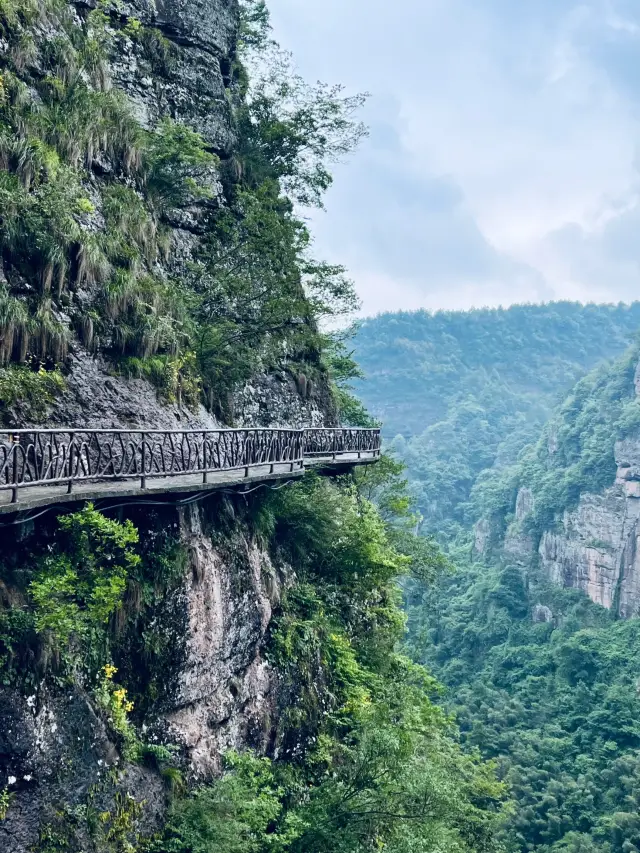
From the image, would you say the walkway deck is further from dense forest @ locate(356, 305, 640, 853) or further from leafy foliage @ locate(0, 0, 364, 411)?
dense forest @ locate(356, 305, 640, 853)

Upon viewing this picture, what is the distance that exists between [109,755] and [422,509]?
15750cm

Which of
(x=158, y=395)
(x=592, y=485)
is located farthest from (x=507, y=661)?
(x=158, y=395)

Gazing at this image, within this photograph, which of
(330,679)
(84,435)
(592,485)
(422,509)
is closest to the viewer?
(84,435)

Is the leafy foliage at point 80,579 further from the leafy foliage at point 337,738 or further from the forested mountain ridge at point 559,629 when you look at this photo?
the forested mountain ridge at point 559,629

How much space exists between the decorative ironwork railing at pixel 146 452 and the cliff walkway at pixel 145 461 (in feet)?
0.04

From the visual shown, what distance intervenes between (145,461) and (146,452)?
1760 millimetres

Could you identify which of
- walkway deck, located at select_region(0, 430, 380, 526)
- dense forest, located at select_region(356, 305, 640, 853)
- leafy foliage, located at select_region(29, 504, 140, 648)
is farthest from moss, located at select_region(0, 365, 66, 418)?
dense forest, located at select_region(356, 305, 640, 853)

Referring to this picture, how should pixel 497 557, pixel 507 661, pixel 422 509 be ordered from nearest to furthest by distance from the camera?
pixel 507 661
pixel 497 557
pixel 422 509

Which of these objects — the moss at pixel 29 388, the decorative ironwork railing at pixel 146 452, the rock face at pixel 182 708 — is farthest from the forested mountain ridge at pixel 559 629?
the moss at pixel 29 388

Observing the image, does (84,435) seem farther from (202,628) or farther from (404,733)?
(404,733)

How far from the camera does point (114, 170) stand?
57.3 feet

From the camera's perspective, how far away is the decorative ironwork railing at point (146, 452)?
960 cm

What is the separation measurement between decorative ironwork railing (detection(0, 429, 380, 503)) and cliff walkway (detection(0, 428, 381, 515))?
12 millimetres

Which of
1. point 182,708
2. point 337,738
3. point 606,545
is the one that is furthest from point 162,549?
point 606,545
